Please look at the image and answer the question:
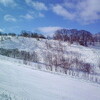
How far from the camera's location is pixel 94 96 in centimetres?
873

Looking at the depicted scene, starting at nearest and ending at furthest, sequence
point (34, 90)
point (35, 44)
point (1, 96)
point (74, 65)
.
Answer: point (1, 96) < point (34, 90) < point (74, 65) < point (35, 44)

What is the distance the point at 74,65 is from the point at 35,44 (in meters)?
16.6

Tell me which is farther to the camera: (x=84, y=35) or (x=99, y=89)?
(x=84, y=35)

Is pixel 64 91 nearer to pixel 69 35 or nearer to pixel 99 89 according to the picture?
pixel 99 89

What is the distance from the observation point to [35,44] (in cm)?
3369

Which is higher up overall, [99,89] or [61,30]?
[61,30]

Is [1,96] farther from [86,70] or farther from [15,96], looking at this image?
[86,70]

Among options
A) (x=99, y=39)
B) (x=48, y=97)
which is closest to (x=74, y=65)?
(x=48, y=97)

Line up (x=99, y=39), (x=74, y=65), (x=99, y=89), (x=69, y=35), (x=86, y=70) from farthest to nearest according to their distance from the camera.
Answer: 1. (x=99, y=39)
2. (x=69, y=35)
3. (x=74, y=65)
4. (x=86, y=70)
5. (x=99, y=89)

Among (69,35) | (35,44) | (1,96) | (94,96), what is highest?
(69,35)

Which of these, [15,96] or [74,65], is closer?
[15,96]

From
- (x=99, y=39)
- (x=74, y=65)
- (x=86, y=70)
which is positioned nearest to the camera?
(x=86, y=70)

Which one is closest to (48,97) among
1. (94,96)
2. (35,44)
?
(94,96)

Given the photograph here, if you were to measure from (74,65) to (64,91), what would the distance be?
9944 millimetres
